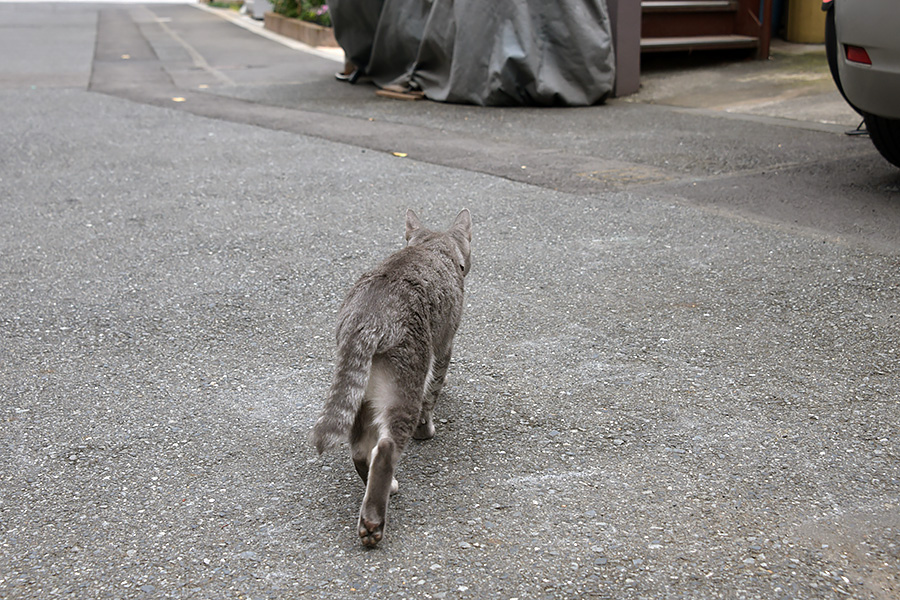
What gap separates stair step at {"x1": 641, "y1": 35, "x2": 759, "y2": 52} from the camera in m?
12.0

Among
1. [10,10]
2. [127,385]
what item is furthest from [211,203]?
[10,10]

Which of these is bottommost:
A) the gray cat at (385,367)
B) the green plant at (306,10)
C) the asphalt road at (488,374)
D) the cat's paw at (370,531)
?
the green plant at (306,10)

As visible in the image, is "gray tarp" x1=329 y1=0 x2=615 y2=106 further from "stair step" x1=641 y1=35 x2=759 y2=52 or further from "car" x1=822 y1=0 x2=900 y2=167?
"car" x1=822 y1=0 x2=900 y2=167

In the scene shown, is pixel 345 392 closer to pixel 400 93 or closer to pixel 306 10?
pixel 400 93

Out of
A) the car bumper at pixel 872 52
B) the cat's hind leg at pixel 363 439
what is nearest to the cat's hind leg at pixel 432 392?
the cat's hind leg at pixel 363 439

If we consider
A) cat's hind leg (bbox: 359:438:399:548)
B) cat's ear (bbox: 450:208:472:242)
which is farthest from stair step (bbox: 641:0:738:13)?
cat's hind leg (bbox: 359:438:399:548)

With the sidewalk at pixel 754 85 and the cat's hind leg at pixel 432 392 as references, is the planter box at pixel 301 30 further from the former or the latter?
the cat's hind leg at pixel 432 392

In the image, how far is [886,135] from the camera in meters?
6.32

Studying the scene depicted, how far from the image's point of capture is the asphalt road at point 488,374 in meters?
2.62

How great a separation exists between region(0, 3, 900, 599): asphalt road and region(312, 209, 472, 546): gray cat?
203 mm

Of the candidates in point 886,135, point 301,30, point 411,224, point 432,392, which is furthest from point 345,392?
point 301,30

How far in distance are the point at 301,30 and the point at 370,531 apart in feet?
62.0

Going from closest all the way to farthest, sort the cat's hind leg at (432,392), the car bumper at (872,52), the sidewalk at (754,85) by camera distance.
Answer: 1. the cat's hind leg at (432,392)
2. the car bumper at (872,52)
3. the sidewalk at (754,85)

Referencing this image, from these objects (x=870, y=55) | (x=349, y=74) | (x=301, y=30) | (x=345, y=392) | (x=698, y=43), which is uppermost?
(x=870, y=55)
